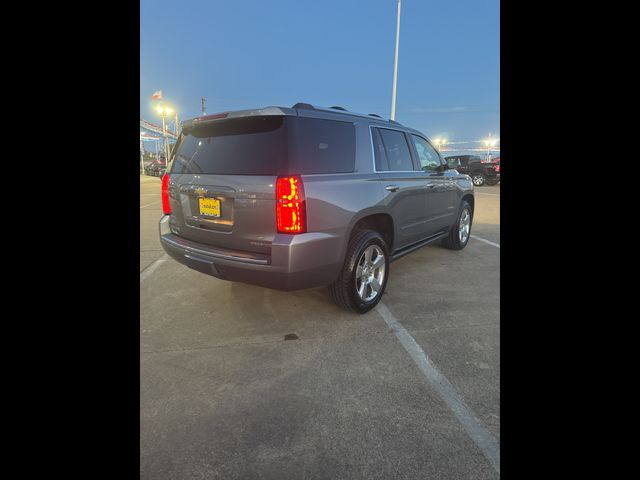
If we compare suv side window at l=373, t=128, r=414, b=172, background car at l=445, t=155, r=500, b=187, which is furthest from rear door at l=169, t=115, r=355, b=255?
background car at l=445, t=155, r=500, b=187

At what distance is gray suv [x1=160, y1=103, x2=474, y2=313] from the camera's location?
8.47ft

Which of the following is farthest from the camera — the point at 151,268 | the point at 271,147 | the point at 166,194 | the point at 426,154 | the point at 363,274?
the point at 151,268

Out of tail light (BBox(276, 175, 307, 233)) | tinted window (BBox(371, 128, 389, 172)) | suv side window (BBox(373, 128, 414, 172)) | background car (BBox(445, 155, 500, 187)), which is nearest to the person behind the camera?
tail light (BBox(276, 175, 307, 233))

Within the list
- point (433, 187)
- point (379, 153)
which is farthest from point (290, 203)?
point (433, 187)

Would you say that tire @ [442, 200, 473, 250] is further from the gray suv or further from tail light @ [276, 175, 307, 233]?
tail light @ [276, 175, 307, 233]

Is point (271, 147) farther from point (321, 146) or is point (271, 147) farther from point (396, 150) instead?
point (396, 150)

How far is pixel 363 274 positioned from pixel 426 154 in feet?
7.42

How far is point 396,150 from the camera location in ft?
12.7

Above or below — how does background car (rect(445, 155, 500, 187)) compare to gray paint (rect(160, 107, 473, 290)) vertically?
above

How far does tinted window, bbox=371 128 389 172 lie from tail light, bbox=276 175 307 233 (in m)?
1.19

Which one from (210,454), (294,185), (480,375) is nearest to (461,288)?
(480,375)
